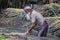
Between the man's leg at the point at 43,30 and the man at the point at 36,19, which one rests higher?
the man at the point at 36,19

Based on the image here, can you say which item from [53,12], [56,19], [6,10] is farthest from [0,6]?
[56,19]

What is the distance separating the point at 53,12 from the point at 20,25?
8.01ft

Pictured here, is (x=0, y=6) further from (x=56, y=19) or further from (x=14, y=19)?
(x=56, y=19)

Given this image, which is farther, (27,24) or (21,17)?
(21,17)

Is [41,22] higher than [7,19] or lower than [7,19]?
higher

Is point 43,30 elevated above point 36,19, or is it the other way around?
→ point 36,19

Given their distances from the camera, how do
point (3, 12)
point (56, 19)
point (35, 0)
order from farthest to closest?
point (35, 0) < point (3, 12) < point (56, 19)

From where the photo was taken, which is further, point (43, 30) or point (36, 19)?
point (43, 30)

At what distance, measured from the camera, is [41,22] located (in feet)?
40.7

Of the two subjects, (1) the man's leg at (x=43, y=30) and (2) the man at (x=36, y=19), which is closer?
(2) the man at (x=36, y=19)

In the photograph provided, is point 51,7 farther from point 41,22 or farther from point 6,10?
point 41,22

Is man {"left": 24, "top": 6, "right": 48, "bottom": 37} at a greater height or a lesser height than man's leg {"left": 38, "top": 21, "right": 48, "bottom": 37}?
greater

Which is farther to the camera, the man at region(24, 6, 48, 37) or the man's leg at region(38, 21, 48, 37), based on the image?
the man's leg at region(38, 21, 48, 37)

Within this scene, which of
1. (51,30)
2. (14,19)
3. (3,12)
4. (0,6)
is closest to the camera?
(51,30)
